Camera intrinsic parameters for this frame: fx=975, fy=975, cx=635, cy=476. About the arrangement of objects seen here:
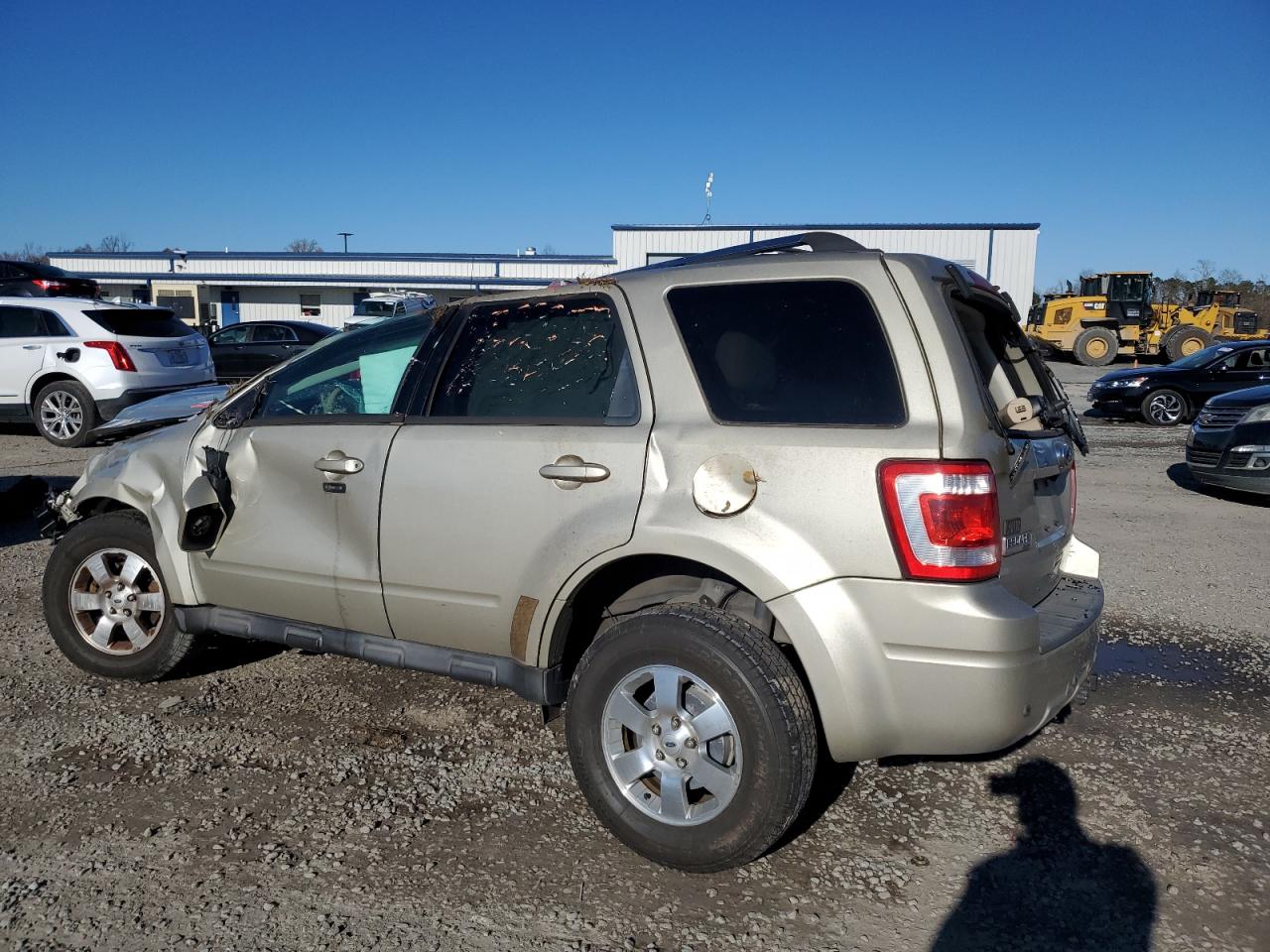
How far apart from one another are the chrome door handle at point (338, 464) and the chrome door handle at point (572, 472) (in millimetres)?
828

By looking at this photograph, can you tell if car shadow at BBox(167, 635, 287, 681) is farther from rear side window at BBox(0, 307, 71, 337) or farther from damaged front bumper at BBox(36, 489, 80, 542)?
rear side window at BBox(0, 307, 71, 337)

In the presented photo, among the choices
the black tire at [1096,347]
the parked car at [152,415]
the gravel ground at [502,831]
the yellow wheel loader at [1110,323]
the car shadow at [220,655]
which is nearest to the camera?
the gravel ground at [502,831]

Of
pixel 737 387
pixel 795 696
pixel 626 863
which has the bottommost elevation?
pixel 626 863

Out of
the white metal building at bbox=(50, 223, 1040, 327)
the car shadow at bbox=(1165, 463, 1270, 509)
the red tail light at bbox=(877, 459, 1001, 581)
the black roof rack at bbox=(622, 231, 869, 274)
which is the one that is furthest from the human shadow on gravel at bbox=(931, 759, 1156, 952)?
the white metal building at bbox=(50, 223, 1040, 327)

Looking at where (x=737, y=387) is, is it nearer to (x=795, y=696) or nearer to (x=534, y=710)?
(x=795, y=696)

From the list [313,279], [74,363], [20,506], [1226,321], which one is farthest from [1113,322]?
[313,279]

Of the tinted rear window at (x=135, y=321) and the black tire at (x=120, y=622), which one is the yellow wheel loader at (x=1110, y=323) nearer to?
the tinted rear window at (x=135, y=321)

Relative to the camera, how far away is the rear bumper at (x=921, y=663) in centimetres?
264

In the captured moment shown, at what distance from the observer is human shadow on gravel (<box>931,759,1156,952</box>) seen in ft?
8.86

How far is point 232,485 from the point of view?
156 inches

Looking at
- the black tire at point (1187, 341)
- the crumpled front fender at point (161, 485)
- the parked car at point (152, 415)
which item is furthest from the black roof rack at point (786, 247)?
the black tire at point (1187, 341)

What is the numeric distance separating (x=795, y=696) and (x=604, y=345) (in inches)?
53.0

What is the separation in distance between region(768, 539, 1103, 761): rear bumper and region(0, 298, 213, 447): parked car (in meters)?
10.8

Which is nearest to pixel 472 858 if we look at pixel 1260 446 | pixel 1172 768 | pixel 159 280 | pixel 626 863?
pixel 626 863
